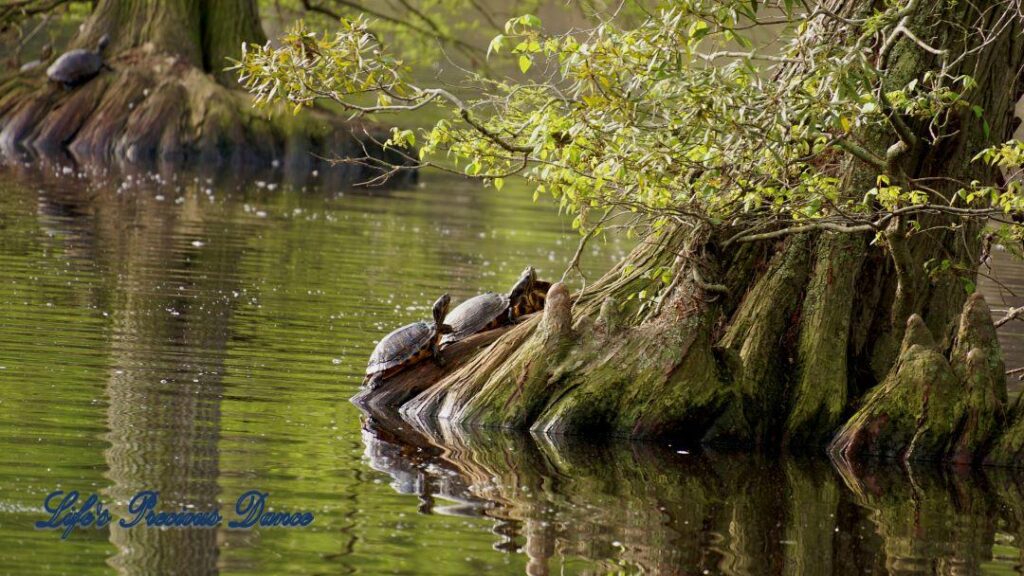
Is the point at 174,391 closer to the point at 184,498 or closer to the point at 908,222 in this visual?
the point at 184,498

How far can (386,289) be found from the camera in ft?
63.4

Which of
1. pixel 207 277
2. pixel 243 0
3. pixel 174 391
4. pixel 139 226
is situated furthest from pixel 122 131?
Result: pixel 174 391

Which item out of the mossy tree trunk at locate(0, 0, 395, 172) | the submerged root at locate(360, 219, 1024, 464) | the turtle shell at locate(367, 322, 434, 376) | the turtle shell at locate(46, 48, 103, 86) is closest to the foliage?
the submerged root at locate(360, 219, 1024, 464)

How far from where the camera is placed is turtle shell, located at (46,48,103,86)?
34.6 meters

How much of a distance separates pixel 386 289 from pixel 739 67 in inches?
417

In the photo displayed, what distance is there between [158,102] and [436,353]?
78.8 ft

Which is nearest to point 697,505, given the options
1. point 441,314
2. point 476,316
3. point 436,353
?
point 436,353

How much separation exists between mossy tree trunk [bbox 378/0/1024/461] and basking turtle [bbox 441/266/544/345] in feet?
3.70

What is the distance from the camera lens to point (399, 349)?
40.4ft

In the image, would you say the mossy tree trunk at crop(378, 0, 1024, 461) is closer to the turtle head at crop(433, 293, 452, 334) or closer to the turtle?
the turtle head at crop(433, 293, 452, 334)

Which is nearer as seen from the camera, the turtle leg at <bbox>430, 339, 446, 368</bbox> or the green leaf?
the green leaf

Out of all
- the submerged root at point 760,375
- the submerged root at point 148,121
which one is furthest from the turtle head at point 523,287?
the submerged root at point 148,121

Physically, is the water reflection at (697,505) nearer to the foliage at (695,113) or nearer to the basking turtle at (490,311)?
the foliage at (695,113)

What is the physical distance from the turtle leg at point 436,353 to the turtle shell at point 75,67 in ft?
80.1
